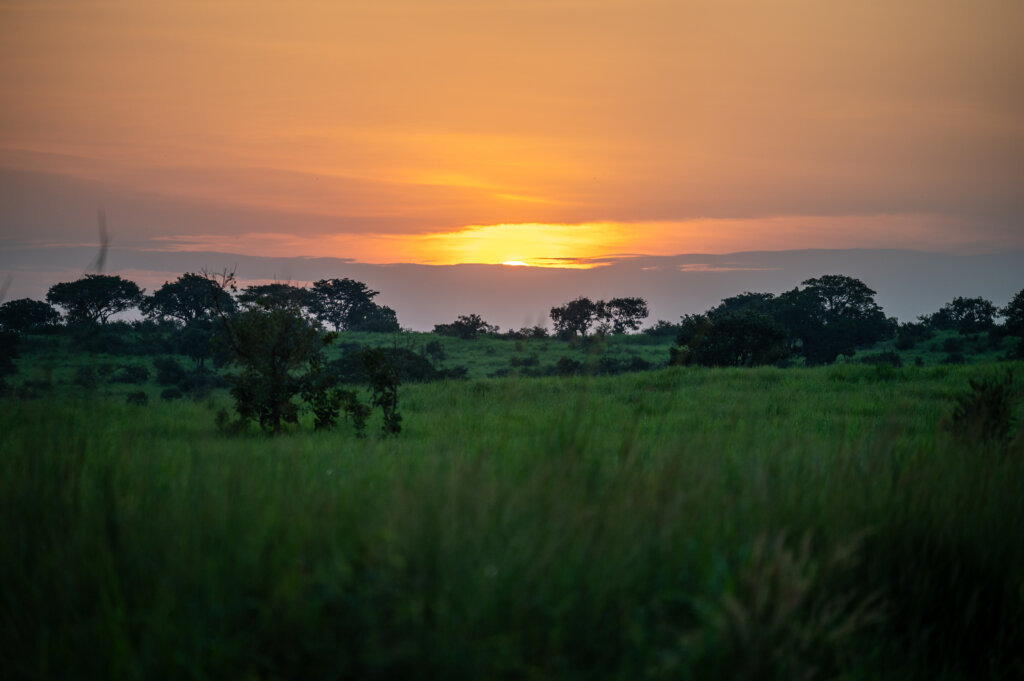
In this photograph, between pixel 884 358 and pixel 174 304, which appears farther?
pixel 174 304

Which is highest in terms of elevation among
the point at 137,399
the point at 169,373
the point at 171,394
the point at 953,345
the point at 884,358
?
the point at 953,345

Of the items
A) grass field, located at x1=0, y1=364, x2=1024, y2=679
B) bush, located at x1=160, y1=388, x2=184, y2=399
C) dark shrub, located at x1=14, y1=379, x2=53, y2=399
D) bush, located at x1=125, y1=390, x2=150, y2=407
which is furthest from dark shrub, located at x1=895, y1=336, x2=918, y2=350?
dark shrub, located at x1=14, y1=379, x2=53, y2=399

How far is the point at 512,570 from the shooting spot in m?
2.43

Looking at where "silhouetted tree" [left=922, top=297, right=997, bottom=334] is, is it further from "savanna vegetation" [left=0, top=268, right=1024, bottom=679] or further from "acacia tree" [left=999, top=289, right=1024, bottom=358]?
"savanna vegetation" [left=0, top=268, right=1024, bottom=679]

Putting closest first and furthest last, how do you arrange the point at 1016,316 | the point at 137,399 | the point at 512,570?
the point at 512,570 < the point at 137,399 < the point at 1016,316

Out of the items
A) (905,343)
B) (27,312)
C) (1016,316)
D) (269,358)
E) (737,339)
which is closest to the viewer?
(269,358)

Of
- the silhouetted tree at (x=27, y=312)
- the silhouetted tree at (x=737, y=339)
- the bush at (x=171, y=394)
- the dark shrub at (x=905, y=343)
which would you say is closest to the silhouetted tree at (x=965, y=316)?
the dark shrub at (x=905, y=343)

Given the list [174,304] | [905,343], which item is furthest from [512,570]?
[174,304]

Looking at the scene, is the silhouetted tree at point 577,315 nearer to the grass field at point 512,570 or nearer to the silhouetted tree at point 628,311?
the silhouetted tree at point 628,311

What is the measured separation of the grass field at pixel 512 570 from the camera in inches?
88.6

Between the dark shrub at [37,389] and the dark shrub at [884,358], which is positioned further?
the dark shrub at [884,358]

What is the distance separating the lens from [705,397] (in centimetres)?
1341

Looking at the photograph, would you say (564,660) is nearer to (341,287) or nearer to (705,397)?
(705,397)

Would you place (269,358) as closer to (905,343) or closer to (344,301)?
(905,343)
